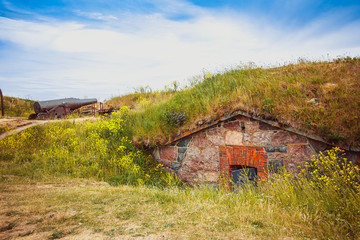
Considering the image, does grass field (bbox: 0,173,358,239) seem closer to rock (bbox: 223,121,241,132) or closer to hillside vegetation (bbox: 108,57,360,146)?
rock (bbox: 223,121,241,132)

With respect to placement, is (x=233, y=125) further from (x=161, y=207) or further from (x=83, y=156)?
(x=83, y=156)

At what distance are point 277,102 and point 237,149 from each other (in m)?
1.91

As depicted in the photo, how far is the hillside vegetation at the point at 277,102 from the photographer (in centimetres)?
603

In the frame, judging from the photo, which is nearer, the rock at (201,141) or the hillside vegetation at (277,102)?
the hillside vegetation at (277,102)

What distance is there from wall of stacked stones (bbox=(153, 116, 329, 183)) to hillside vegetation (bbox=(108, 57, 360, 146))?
0.35 m

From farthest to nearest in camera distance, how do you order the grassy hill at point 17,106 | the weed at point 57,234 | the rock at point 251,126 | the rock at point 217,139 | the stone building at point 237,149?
the grassy hill at point 17,106
the rock at point 217,139
the rock at point 251,126
the stone building at point 237,149
the weed at point 57,234

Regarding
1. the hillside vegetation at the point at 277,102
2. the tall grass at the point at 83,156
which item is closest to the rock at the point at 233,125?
the hillside vegetation at the point at 277,102

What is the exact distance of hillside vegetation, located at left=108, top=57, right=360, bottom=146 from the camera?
603cm

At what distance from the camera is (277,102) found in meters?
6.92

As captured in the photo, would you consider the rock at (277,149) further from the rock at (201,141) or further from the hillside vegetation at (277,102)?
the rock at (201,141)

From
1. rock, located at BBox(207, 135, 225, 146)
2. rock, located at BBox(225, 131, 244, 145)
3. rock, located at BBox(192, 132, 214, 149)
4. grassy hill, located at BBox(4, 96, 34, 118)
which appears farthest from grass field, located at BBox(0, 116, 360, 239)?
grassy hill, located at BBox(4, 96, 34, 118)

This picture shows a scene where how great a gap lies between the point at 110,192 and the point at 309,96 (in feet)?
21.4

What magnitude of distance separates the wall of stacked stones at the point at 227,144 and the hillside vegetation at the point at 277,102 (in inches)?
13.7

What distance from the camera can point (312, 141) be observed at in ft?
19.8
